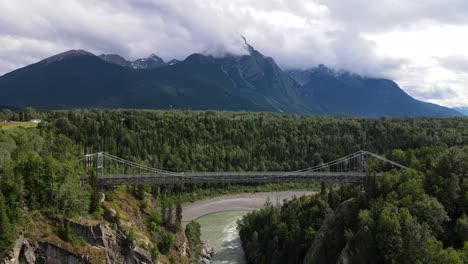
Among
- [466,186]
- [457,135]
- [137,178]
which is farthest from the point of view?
[457,135]

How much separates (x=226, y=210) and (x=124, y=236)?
42.9 m

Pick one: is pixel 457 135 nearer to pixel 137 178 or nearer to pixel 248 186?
pixel 248 186

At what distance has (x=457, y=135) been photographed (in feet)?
352

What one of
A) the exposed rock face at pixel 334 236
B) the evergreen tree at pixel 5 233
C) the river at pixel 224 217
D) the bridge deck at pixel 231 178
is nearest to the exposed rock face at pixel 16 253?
the evergreen tree at pixel 5 233

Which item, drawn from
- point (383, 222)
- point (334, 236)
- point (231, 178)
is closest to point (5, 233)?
point (334, 236)

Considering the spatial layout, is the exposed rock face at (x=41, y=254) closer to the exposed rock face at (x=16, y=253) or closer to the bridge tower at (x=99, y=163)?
the exposed rock face at (x=16, y=253)

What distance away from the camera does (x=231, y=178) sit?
69.8 m

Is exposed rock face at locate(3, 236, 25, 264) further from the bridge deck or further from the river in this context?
the river

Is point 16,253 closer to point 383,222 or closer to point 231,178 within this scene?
point 383,222

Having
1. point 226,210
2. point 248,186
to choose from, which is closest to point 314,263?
point 226,210

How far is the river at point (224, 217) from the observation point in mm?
65012

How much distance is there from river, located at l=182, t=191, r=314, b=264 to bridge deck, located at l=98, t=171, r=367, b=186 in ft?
33.0

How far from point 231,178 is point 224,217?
1897cm

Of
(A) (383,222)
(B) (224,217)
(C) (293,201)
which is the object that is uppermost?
(A) (383,222)
